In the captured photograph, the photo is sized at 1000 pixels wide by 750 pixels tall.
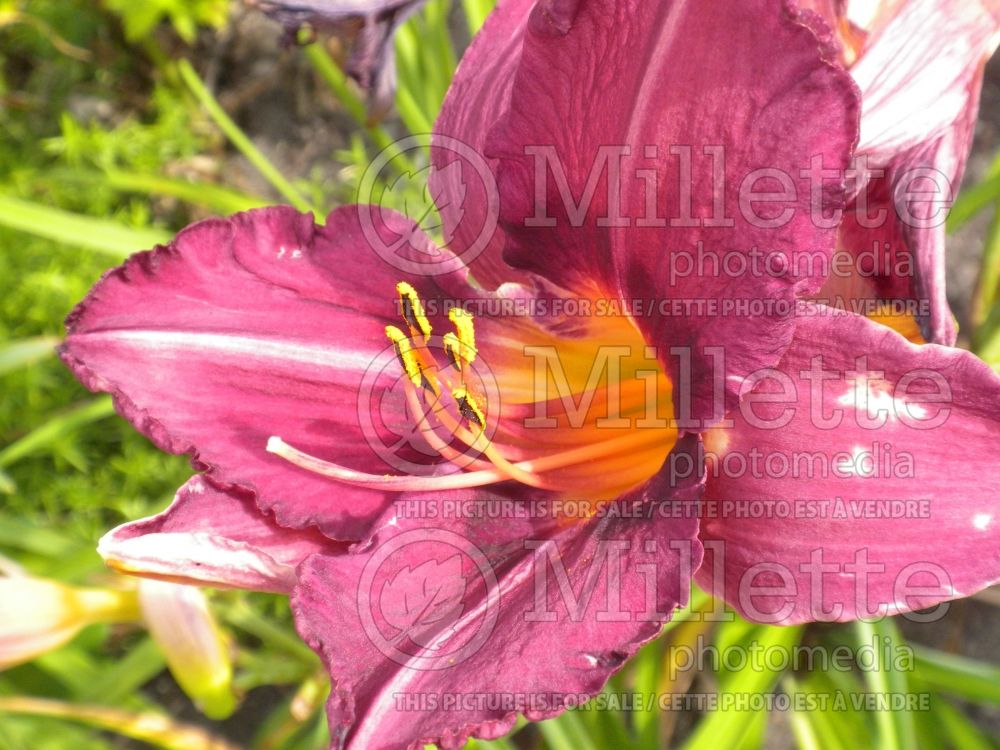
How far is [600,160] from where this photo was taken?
734 millimetres

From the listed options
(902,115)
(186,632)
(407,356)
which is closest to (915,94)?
(902,115)

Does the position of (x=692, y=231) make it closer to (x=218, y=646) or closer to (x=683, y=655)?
(x=218, y=646)

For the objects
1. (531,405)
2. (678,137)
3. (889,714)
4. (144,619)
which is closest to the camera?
(678,137)

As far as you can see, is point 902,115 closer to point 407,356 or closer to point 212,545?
point 407,356

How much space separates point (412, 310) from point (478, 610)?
0.27 meters

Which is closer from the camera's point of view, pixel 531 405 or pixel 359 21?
pixel 531 405

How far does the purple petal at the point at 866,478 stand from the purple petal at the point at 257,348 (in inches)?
14.0

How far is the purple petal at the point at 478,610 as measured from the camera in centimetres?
68

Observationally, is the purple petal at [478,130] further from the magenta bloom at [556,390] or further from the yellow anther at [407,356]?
the yellow anther at [407,356]

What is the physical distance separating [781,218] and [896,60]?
1.03 ft

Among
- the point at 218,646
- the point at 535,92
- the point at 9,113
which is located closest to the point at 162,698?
the point at 218,646

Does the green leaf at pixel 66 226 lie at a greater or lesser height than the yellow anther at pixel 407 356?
lesser

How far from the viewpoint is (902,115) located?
83 cm

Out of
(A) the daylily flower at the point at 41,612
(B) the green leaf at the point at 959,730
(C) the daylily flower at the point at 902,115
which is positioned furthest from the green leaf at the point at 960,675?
(A) the daylily flower at the point at 41,612
